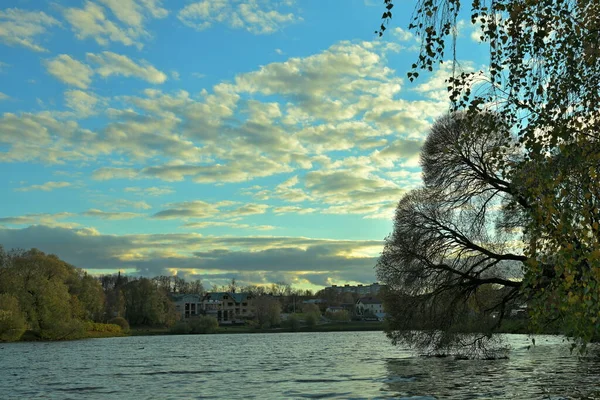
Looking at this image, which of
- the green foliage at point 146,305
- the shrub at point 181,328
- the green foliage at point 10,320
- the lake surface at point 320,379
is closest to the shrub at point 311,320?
the shrub at point 181,328

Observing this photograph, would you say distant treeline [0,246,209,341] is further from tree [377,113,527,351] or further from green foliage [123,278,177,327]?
tree [377,113,527,351]

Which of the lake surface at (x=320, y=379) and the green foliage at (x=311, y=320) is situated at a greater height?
the green foliage at (x=311, y=320)

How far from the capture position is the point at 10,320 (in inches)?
3260

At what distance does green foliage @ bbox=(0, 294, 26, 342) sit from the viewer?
81812 mm

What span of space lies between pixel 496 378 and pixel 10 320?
233 ft

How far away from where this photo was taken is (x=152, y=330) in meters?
135

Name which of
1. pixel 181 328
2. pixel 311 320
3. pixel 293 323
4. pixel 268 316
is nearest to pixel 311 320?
pixel 311 320

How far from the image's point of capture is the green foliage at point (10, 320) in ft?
268

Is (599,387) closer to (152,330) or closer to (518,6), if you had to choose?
(518,6)

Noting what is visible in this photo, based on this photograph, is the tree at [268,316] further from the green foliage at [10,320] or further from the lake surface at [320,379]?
the lake surface at [320,379]

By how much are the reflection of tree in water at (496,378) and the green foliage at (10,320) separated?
58684mm

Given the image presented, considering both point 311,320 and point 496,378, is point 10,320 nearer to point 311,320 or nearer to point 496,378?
point 496,378

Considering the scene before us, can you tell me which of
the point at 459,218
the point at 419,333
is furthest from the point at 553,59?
the point at 419,333

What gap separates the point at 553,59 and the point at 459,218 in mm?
26932
